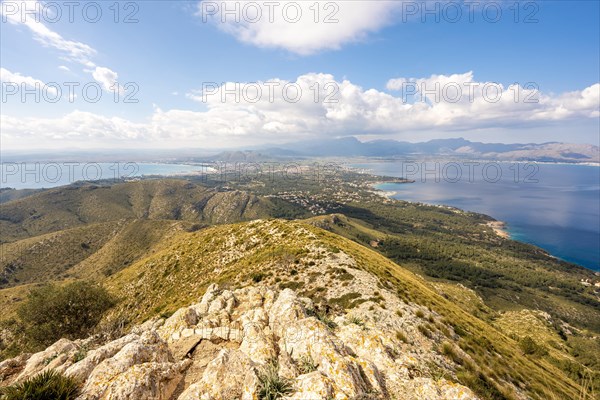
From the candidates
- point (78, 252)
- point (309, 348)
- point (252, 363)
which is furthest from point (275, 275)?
point (78, 252)

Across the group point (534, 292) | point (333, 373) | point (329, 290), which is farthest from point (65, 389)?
point (534, 292)

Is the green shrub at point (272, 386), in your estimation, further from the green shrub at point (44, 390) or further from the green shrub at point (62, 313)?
the green shrub at point (62, 313)

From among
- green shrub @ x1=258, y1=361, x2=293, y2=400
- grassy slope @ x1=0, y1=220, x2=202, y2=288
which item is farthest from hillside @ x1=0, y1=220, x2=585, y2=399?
grassy slope @ x1=0, y1=220, x2=202, y2=288

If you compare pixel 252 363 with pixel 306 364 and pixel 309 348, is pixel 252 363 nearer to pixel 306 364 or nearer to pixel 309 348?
pixel 306 364

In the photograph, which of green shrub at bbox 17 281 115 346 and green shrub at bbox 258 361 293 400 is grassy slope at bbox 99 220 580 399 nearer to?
green shrub at bbox 17 281 115 346

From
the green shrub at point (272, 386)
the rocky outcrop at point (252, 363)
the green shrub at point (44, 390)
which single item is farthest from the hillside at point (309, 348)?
the green shrub at point (44, 390)

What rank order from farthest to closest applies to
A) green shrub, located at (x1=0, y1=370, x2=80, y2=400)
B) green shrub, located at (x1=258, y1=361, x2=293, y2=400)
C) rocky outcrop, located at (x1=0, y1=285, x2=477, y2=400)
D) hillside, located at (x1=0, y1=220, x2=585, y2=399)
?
hillside, located at (x1=0, y1=220, x2=585, y2=399)
rocky outcrop, located at (x1=0, y1=285, x2=477, y2=400)
green shrub, located at (x1=258, y1=361, x2=293, y2=400)
green shrub, located at (x1=0, y1=370, x2=80, y2=400)
